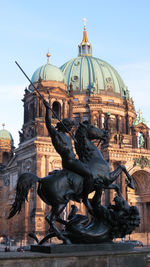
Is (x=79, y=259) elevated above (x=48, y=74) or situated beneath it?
situated beneath

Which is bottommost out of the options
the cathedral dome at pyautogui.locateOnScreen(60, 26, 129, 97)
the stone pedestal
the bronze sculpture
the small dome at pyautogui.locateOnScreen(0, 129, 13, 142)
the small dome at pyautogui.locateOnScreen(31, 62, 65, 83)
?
the stone pedestal

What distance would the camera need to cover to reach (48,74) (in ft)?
158

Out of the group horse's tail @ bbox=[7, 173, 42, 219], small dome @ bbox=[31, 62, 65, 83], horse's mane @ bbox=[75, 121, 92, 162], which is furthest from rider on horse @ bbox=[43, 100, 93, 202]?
small dome @ bbox=[31, 62, 65, 83]

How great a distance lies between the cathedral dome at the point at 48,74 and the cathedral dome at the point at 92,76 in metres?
9.31

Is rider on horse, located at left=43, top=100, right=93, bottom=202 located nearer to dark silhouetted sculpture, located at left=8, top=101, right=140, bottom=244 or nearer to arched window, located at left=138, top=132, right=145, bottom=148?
dark silhouetted sculpture, located at left=8, top=101, right=140, bottom=244

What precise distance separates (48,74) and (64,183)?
135 ft

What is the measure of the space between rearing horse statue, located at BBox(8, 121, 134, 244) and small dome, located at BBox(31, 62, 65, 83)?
38.9m

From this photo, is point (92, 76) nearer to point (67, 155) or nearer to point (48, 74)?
point (48, 74)

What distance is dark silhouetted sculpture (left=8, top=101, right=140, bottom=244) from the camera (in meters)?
7.86

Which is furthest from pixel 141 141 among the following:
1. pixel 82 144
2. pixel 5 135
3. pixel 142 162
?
pixel 82 144

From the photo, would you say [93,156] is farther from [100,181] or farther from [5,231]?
[5,231]

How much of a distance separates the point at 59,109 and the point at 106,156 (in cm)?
856

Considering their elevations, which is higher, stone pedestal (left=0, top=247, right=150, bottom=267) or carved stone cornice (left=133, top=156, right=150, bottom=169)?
carved stone cornice (left=133, top=156, right=150, bottom=169)

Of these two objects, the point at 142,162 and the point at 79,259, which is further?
the point at 142,162
